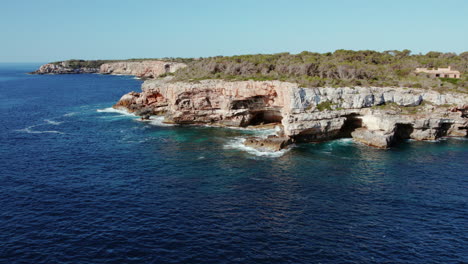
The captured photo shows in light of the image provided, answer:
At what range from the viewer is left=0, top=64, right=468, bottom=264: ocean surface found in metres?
29.1

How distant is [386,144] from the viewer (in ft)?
192

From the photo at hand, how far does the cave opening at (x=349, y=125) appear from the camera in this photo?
6588cm

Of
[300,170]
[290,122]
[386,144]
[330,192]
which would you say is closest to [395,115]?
[386,144]

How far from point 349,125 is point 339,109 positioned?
18.9 ft

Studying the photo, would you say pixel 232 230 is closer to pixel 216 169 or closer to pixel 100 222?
pixel 100 222

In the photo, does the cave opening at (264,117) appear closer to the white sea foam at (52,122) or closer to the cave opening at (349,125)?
the cave opening at (349,125)

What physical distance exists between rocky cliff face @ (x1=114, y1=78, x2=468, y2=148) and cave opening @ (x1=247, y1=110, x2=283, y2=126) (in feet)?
2.06

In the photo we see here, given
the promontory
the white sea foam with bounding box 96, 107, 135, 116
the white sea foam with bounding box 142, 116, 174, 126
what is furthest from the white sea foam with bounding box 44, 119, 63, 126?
the white sea foam with bounding box 142, 116, 174, 126

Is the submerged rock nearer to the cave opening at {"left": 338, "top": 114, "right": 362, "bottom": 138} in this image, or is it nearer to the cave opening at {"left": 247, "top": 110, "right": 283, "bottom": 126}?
the cave opening at {"left": 338, "top": 114, "right": 362, "bottom": 138}

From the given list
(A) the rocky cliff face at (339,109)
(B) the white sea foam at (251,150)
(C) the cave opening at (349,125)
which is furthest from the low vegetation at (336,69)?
(B) the white sea foam at (251,150)

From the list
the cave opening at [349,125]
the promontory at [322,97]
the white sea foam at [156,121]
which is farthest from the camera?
the white sea foam at [156,121]

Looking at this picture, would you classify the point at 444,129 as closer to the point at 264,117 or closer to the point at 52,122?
the point at 264,117

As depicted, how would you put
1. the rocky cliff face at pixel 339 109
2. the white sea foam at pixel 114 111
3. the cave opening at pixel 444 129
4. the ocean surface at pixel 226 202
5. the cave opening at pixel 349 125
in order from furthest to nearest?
the white sea foam at pixel 114 111, the cave opening at pixel 349 125, the cave opening at pixel 444 129, the rocky cliff face at pixel 339 109, the ocean surface at pixel 226 202

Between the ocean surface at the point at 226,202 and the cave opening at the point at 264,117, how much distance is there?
52.6 ft
